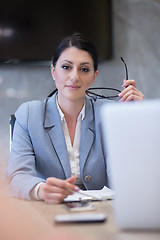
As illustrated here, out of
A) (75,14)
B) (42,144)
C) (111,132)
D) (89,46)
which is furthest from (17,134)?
(75,14)

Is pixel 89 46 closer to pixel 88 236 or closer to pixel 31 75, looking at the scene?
pixel 88 236

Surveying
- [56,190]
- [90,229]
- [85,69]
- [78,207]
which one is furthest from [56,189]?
[85,69]

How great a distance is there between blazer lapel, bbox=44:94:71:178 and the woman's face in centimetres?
10

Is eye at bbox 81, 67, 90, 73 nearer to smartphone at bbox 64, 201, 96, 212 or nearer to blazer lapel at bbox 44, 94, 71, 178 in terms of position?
blazer lapel at bbox 44, 94, 71, 178

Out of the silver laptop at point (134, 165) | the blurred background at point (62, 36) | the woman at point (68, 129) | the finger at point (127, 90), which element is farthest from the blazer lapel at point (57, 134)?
the blurred background at point (62, 36)

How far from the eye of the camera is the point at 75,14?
2.99 meters

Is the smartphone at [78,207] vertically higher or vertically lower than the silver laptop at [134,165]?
lower

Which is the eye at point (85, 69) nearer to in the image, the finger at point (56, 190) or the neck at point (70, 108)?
the neck at point (70, 108)

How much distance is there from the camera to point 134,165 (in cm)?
73

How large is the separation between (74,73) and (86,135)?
277 millimetres

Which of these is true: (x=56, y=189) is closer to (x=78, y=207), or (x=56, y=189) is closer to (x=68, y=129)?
(x=78, y=207)

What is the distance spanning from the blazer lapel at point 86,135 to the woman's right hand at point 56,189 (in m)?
0.46

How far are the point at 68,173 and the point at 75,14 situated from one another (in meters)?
1.82

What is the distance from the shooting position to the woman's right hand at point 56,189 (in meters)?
1.02
